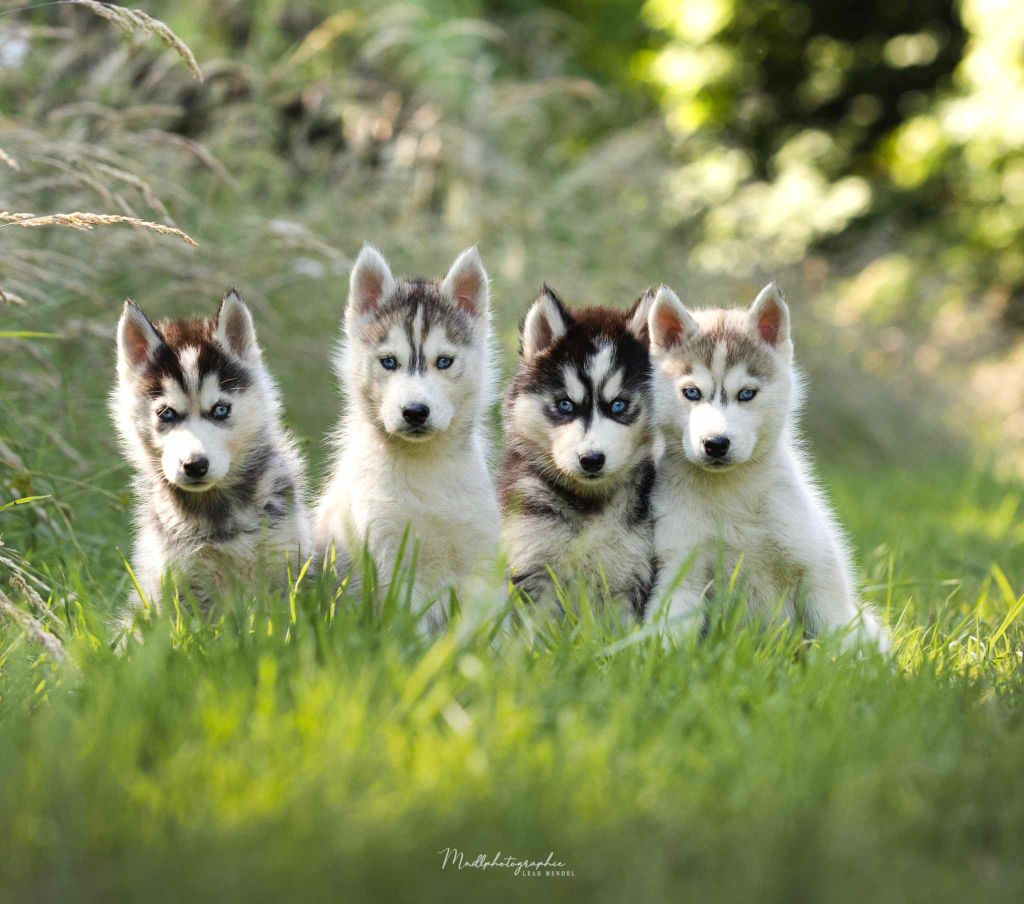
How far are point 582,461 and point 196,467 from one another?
47.9 inches

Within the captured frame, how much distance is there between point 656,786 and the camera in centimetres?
243

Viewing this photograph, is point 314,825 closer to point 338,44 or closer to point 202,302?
point 202,302

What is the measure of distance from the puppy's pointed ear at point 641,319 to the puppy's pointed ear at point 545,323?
23cm

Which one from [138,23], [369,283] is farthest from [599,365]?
[138,23]

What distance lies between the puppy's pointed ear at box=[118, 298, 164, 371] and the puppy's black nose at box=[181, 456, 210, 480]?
1.58 ft

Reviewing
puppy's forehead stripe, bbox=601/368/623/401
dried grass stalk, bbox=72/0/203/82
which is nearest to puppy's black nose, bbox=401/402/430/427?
puppy's forehead stripe, bbox=601/368/623/401

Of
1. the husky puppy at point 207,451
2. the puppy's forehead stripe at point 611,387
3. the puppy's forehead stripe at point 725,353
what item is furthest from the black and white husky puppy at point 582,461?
the husky puppy at point 207,451

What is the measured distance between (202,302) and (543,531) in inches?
123

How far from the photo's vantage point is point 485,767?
95.0 inches

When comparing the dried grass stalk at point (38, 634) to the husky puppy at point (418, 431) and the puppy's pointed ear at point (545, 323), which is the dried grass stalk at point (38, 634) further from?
the puppy's pointed ear at point (545, 323)

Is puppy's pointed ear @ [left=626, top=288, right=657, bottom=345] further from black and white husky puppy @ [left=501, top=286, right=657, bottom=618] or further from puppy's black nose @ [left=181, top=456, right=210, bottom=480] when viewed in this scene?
puppy's black nose @ [left=181, top=456, right=210, bottom=480]

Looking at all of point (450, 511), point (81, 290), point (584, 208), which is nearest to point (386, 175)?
point (584, 208)

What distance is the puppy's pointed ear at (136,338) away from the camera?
3.86 m

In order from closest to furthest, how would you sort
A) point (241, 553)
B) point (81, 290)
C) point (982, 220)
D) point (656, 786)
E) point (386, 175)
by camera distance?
point (656, 786) → point (241, 553) → point (81, 290) → point (386, 175) → point (982, 220)
